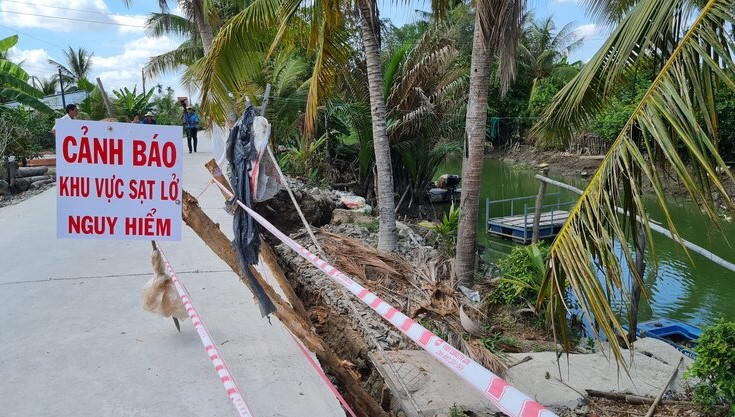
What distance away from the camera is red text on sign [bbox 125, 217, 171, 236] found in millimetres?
3400

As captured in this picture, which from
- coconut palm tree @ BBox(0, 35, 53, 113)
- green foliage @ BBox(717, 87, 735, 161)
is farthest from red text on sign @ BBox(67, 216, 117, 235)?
green foliage @ BBox(717, 87, 735, 161)

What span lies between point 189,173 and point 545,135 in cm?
1013

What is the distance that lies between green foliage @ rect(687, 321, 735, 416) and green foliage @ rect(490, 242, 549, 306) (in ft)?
7.78

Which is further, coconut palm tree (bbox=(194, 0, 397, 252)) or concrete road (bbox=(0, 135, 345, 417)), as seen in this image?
coconut palm tree (bbox=(194, 0, 397, 252))

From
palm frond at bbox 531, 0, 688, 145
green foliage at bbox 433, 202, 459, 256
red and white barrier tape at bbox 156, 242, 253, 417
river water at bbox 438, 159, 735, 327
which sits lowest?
river water at bbox 438, 159, 735, 327

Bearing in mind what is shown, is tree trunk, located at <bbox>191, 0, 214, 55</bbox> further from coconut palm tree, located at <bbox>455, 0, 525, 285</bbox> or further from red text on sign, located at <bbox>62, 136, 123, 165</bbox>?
red text on sign, located at <bbox>62, 136, 123, 165</bbox>

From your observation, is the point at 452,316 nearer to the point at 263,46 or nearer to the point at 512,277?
the point at 512,277

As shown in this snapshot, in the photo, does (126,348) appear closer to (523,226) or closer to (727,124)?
A: (523,226)

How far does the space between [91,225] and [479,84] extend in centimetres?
451

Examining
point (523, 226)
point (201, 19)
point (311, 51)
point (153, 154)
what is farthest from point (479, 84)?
point (201, 19)

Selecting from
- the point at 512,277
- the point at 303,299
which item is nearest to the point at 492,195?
the point at 512,277

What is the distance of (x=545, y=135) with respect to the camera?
4699 mm

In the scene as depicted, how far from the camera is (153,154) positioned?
338cm

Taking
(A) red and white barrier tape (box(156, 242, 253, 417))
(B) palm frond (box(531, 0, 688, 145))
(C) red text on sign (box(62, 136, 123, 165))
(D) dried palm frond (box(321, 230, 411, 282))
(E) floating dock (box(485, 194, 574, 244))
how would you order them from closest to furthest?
(A) red and white barrier tape (box(156, 242, 253, 417))
(B) palm frond (box(531, 0, 688, 145))
(C) red text on sign (box(62, 136, 123, 165))
(D) dried palm frond (box(321, 230, 411, 282))
(E) floating dock (box(485, 194, 574, 244))
